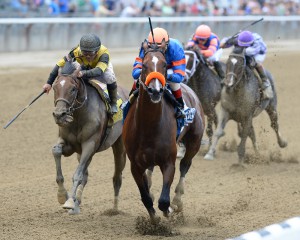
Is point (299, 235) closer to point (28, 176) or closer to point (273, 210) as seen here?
point (273, 210)

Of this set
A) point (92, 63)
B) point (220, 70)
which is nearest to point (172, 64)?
point (92, 63)

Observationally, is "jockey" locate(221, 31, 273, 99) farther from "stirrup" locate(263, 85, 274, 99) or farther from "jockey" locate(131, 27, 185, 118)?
"jockey" locate(131, 27, 185, 118)

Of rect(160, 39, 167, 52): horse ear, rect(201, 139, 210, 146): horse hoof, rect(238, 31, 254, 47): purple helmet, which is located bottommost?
rect(201, 139, 210, 146): horse hoof

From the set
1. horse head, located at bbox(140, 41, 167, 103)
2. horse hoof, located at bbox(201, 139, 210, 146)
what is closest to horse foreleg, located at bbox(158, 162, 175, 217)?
horse head, located at bbox(140, 41, 167, 103)

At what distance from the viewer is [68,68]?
8.84 m

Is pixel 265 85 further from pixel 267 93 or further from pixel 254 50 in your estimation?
pixel 254 50

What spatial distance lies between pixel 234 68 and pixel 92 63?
13.3 feet

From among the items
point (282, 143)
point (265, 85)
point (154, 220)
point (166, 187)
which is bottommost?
point (282, 143)

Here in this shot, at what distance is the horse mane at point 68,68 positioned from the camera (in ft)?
28.8

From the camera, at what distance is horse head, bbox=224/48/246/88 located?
12.8 metres

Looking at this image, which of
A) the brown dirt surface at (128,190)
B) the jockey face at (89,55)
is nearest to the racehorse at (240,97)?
the brown dirt surface at (128,190)

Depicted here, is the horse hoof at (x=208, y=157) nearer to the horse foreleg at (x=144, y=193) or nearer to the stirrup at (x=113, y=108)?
the stirrup at (x=113, y=108)

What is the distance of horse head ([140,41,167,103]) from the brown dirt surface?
4.98 feet

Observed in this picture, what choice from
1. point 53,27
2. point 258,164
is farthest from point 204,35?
point 53,27
